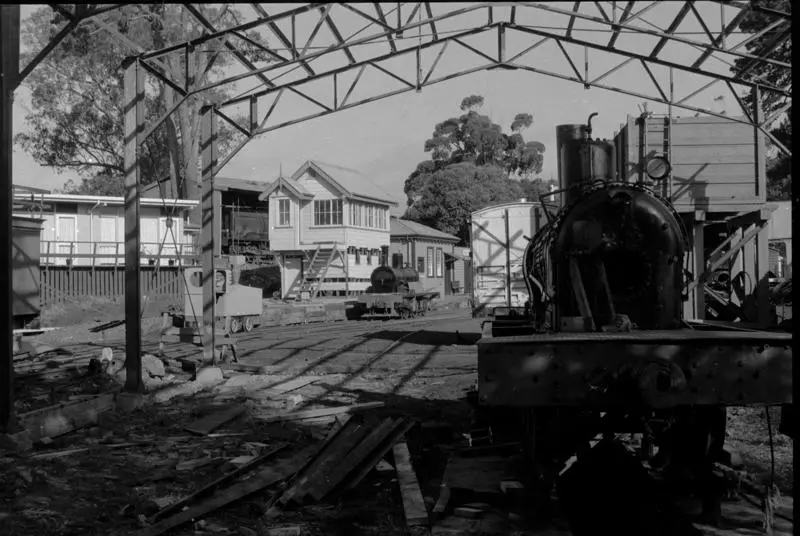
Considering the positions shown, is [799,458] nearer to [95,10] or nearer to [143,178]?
[95,10]

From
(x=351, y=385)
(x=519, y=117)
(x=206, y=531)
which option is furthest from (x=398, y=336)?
(x=519, y=117)

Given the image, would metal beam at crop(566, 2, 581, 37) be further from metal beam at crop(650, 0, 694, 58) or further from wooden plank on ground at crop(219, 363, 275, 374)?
wooden plank on ground at crop(219, 363, 275, 374)

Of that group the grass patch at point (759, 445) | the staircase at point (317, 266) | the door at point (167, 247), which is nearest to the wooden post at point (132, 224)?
the grass patch at point (759, 445)

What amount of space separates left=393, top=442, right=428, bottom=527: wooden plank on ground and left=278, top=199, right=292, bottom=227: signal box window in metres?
35.9

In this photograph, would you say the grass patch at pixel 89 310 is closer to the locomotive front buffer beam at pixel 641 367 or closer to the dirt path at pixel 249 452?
the dirt path at pixel 249 452

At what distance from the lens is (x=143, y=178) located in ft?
130

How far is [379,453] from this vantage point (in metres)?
7.17

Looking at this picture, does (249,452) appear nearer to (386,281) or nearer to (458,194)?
(386,281)

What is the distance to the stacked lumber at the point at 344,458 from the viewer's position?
6172 mm

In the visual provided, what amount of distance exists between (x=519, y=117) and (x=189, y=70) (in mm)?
55891

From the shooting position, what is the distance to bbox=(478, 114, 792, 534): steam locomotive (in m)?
5.31

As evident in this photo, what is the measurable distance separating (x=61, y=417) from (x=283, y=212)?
34.2 m

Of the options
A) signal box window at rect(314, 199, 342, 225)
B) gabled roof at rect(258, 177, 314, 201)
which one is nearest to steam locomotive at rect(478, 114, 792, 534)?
signal box window at rect(314, 199, 342, 225)

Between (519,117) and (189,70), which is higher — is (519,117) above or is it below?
above
